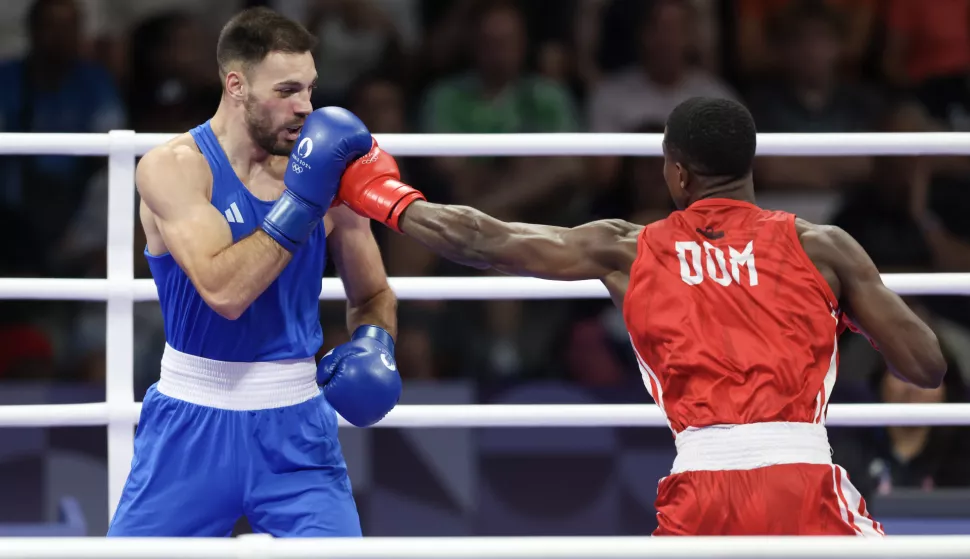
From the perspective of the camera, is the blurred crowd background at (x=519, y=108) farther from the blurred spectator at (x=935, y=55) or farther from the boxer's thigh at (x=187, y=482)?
the boxer's thigh at (x=187, y=482)

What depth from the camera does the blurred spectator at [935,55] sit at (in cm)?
603

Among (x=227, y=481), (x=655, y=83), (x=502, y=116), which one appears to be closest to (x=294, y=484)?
(x=227, y=481)

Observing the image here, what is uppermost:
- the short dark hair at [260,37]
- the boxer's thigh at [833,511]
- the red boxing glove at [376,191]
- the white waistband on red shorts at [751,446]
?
the short dark hair at [260,37]

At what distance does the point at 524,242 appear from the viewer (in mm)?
2746

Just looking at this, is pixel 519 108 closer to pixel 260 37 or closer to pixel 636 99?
pixel 636 99

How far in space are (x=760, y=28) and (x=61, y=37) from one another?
3315 mm

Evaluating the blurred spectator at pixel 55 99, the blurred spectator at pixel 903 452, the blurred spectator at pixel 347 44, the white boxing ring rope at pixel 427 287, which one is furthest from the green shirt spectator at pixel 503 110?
the white boxing ring rope at pixel 427 287

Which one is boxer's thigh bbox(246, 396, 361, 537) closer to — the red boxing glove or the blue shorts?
the blue shorts

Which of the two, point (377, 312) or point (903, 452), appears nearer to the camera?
point (377, 312)

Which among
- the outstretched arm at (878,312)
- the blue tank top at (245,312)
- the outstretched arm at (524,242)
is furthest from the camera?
the blue tank top at (245,312)

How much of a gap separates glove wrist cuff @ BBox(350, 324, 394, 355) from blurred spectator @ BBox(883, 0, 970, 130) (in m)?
3.97

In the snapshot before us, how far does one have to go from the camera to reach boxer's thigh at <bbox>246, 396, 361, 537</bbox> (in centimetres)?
273

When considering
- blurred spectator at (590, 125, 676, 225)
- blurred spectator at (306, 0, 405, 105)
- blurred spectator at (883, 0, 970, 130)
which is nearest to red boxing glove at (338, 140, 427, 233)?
blurred spectator at (590, 125, 676, 225)

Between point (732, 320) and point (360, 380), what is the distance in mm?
828
